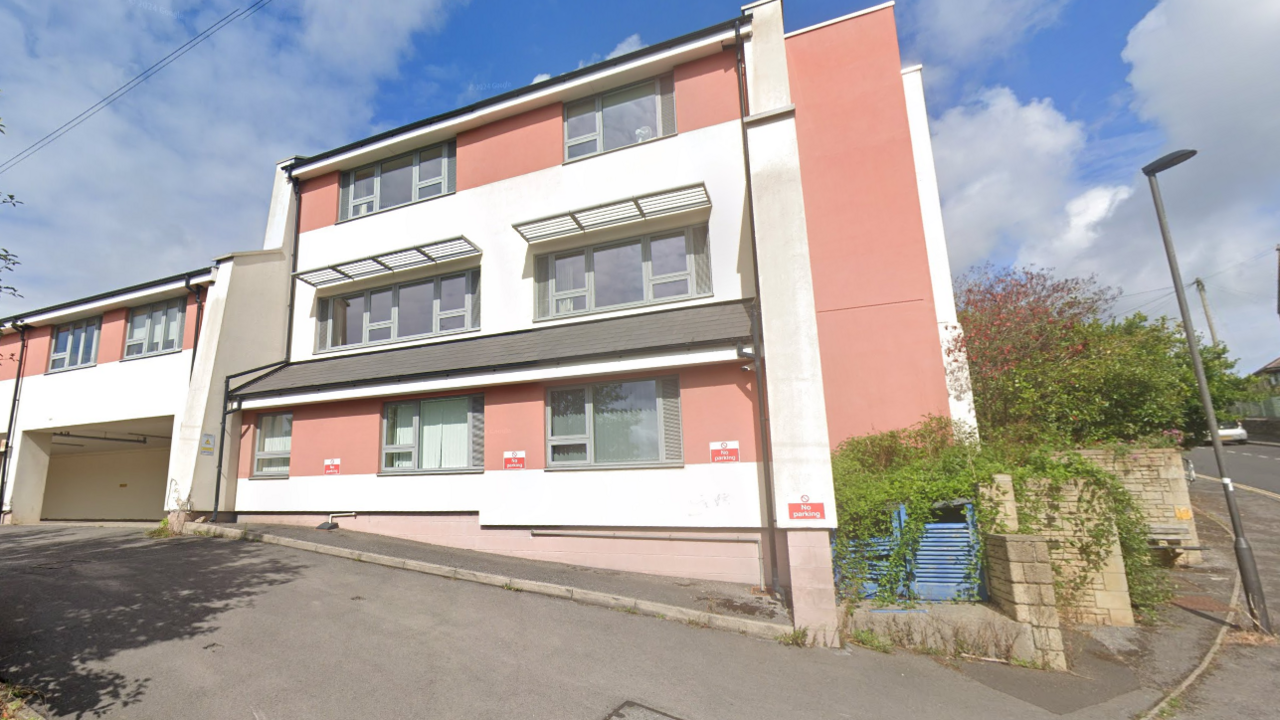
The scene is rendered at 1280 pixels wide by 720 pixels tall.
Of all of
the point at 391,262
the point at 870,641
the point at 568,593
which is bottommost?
the point at 870,641

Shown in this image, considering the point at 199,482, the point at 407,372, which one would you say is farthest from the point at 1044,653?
the point at 199,482

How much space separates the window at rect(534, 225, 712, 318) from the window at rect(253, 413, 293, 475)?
6324 mm

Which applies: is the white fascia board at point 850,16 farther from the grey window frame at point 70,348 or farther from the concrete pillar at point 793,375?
the grey window frame at point 70,348

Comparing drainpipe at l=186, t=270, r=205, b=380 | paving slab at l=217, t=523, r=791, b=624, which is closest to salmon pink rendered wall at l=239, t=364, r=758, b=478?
paving slab at l=217, t=523, r=791, b=624

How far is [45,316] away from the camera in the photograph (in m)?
15.8

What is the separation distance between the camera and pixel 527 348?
10039 millimetres

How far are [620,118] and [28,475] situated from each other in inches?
763

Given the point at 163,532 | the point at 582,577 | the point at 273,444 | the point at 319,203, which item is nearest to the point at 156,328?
the point at 319,203

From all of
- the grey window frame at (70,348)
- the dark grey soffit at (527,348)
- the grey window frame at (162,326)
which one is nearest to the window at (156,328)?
the grey window frame at (162,326)

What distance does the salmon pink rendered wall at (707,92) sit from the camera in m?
10.2

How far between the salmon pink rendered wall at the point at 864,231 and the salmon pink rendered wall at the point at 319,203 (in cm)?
1100

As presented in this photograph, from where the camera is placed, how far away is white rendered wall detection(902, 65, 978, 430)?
899 cm

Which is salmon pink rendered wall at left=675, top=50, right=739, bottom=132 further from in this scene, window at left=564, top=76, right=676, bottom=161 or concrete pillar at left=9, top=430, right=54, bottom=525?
concrete pillar at left=9, top=430, right=54, bottom=525

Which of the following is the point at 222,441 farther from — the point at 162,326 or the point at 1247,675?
the point at 1247,675
